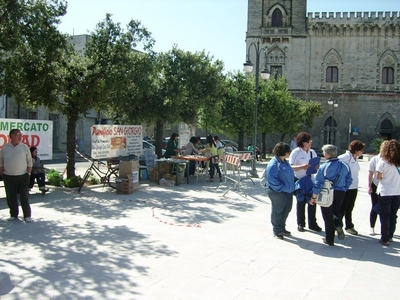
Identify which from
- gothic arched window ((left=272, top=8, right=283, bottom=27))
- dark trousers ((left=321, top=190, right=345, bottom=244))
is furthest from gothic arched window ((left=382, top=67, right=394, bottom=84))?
dark trousers ((left=321, top=190, right=345, bottom=244))

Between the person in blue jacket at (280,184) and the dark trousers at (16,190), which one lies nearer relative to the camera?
the person in blue jacket at (280,184)

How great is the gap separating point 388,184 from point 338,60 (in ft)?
130

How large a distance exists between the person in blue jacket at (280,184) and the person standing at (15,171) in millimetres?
4521

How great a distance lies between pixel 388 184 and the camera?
22.2ft

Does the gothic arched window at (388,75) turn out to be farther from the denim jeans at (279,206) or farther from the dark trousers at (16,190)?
the dark trousers at (16,190)

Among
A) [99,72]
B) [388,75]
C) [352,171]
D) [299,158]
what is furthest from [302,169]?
[388,75]

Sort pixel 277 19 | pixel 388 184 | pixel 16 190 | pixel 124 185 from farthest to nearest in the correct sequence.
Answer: pixel 277 19 < pixel 124 185 < pixel 16 190 < pixel 388 184

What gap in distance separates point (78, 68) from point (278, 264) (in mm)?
8518

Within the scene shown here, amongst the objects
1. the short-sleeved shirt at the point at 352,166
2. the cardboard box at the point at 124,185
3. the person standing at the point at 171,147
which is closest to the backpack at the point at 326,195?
the short-sleeved shirt at the point at 352,166

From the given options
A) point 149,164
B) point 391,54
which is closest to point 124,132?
point 149,164

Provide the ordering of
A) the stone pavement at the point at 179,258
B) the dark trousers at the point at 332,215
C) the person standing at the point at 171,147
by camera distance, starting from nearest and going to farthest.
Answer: the stone pavement at the point at 179,258 → the dark trousers at the point at 332,215 → the person standing at the point at 171,147

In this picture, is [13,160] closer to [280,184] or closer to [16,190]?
[16,190]

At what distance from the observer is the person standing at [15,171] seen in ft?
25.3

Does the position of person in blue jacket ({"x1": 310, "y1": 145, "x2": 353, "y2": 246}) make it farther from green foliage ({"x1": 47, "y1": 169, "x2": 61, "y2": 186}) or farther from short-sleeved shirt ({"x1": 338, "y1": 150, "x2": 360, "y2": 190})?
green foliage ({"x1": 47, "y1": 169, "x2": 61, "y2": 186})
